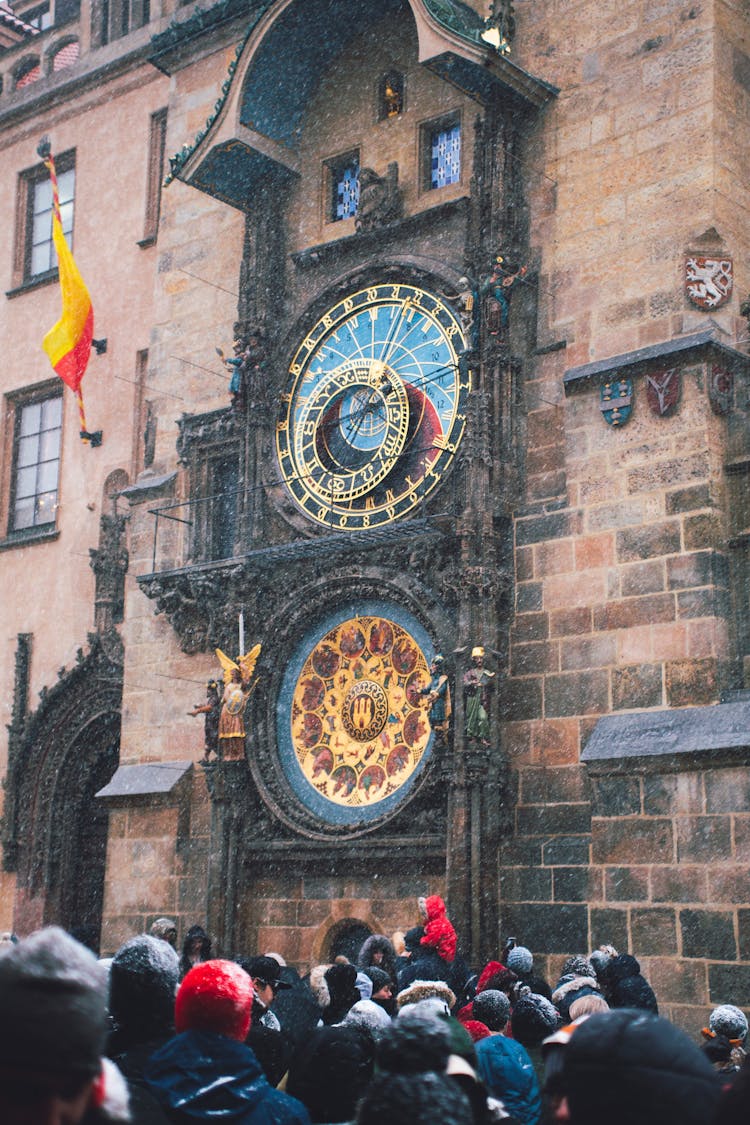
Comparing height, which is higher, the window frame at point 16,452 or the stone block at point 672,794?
the window frame at point 16,452

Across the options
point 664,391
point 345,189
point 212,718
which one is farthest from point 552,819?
point 345,189

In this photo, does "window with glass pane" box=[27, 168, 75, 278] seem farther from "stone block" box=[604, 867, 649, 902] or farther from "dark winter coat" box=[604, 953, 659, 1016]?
"dark winter coat" box=[604, 953, 659, 1016]

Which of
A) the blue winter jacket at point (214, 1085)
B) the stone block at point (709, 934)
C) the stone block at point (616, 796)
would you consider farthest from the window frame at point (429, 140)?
the blue winter jacket at point (214, 1085)

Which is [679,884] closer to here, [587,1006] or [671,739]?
[671,739]

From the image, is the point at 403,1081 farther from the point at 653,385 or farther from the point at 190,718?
the point at 190,718

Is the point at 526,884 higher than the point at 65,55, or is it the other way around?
the point at 65,55

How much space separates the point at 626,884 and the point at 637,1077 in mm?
9034

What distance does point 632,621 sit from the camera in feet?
40.4

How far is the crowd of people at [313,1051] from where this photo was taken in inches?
102

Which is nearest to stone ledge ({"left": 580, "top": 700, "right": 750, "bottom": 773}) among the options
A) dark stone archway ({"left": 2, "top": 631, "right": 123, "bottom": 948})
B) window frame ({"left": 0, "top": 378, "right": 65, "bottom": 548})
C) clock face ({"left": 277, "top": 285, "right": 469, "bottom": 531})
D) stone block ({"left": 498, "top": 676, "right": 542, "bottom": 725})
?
stone block ({"left": 498, "top": 676, "right": 542, "bottom": 725})

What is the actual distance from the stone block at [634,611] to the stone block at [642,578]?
48mm

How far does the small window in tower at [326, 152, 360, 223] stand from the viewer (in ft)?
50.8

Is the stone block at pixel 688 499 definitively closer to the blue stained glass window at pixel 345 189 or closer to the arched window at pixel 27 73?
the blue stained glass window at pixel 345 189

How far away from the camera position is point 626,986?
29.5ft
